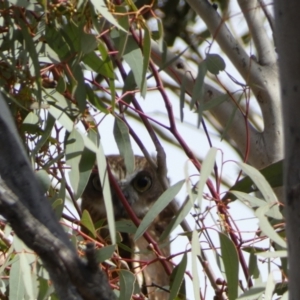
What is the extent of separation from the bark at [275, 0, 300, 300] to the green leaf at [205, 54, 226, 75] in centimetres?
58

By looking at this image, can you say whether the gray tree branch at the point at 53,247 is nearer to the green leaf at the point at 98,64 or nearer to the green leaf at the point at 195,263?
the green leaf at the point at 195,263

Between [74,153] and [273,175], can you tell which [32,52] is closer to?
[74,153]

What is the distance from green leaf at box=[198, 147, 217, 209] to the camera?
1160 mm

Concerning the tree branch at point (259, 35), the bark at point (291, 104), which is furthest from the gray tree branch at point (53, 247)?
the tree branch at point (259, 35)

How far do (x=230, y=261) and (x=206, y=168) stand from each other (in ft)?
0.52

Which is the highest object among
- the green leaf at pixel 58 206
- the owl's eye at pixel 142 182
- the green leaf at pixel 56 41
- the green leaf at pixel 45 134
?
the green leaf at pixel 56 41

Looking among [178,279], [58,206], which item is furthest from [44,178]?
[178,279]

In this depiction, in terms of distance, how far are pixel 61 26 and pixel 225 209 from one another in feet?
1.32

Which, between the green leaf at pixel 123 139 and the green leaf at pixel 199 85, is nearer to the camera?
the green leaf at pixel 199 85

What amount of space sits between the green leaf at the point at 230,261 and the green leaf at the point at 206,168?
0.35ft

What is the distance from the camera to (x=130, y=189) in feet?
9.66

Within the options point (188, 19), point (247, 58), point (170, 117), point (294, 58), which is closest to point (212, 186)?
point (170, 117)

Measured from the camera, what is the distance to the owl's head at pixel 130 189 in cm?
285

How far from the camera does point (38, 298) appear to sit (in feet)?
4.39
